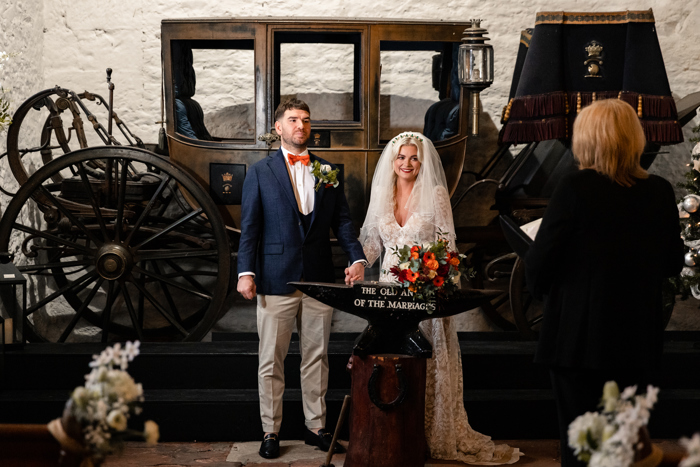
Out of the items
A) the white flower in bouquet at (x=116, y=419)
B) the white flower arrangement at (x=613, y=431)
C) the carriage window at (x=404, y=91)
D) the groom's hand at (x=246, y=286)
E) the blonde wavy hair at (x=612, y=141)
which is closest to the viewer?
the white flower arrangement at (x=613, y=431)

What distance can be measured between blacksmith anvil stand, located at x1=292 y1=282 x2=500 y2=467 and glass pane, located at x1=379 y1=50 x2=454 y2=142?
233 centimetres

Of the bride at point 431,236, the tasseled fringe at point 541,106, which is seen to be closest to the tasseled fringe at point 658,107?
the tasseled fringe at point 541,106

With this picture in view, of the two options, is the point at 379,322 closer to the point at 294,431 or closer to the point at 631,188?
the point at 294,431

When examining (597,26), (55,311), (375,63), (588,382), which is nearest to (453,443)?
(588,382)

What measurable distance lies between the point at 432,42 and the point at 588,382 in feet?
8.52

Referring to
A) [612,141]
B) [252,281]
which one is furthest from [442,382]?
[612,141]

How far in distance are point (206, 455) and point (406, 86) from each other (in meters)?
2.98

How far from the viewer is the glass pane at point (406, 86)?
5215 millimetres

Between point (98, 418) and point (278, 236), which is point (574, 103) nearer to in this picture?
point (278, 236)

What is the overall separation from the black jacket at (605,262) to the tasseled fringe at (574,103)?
189 centimetres

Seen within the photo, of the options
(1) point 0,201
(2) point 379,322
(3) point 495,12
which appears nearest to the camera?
(2) point 379,322

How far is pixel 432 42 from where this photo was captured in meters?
4.29

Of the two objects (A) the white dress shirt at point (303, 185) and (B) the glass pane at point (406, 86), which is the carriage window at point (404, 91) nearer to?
(B) the glass pane at point (406, 86)

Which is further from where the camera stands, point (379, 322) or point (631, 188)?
point (379, 322)
